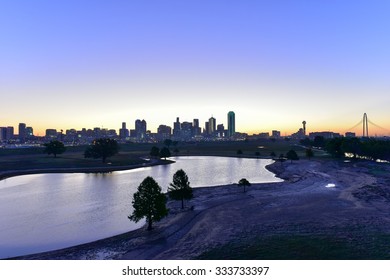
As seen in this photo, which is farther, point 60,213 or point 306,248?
point 60,213

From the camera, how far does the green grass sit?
944 inches

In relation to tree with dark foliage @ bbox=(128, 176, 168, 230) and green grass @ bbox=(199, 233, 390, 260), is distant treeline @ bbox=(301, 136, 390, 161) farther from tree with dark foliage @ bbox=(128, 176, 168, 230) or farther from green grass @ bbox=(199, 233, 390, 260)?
tree with dark foliage @ bbox=(128, 176, 168, 230)

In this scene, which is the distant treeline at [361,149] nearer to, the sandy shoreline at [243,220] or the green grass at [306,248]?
the sandy shoreline at [243,220]

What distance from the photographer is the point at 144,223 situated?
37531 mm

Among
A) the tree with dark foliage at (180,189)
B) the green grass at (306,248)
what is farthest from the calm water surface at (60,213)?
the green grass at (306,248)

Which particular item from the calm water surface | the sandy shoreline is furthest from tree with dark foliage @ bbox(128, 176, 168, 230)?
the calm water surface

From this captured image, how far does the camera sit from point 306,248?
25.6m

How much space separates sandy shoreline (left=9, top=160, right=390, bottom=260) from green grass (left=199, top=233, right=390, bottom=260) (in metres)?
1.45

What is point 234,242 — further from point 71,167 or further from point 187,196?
point 71,167

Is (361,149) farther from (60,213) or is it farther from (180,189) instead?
(60,213)

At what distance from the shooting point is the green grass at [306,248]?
944 inches

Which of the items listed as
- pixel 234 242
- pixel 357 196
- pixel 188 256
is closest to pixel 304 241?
pixel 234 242

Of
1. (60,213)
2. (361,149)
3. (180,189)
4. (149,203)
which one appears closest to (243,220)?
(180,189)

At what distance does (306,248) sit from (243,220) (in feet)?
37.2
